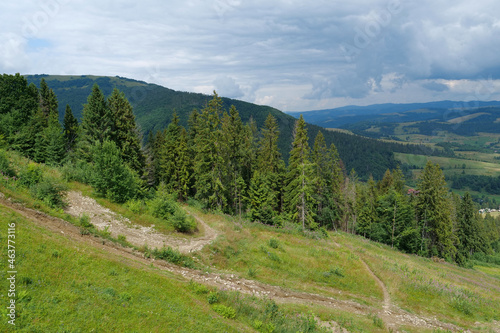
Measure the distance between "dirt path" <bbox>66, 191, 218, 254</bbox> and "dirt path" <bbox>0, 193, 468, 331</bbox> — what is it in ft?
8.87

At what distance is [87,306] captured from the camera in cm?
927

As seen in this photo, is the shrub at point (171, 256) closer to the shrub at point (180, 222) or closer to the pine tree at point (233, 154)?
the shrub at point (180, 222)

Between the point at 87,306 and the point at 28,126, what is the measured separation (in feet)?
145

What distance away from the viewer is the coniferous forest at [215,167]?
118 feet

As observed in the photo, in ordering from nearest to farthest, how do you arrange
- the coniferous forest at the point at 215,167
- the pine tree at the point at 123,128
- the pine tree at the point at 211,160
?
the coniferous forest at the point at 215,167 → the pine tree at the point at 123,128 → the pine tree at the point at 211,160

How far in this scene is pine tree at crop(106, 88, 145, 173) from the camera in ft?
124

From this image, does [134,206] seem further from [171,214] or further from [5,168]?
[5,168]

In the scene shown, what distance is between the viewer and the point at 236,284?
58.9ft

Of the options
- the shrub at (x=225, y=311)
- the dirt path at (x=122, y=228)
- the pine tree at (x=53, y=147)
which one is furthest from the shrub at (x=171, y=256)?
the pine tree at (x=53, y=147)

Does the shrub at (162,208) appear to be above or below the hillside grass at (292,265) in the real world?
above

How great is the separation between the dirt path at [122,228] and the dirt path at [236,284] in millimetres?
2704

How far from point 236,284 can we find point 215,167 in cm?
2318

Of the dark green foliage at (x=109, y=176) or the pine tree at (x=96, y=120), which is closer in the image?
the dark green foliage at (x=109, y=176)

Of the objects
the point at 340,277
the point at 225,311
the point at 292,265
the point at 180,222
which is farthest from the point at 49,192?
the point at 340,277
